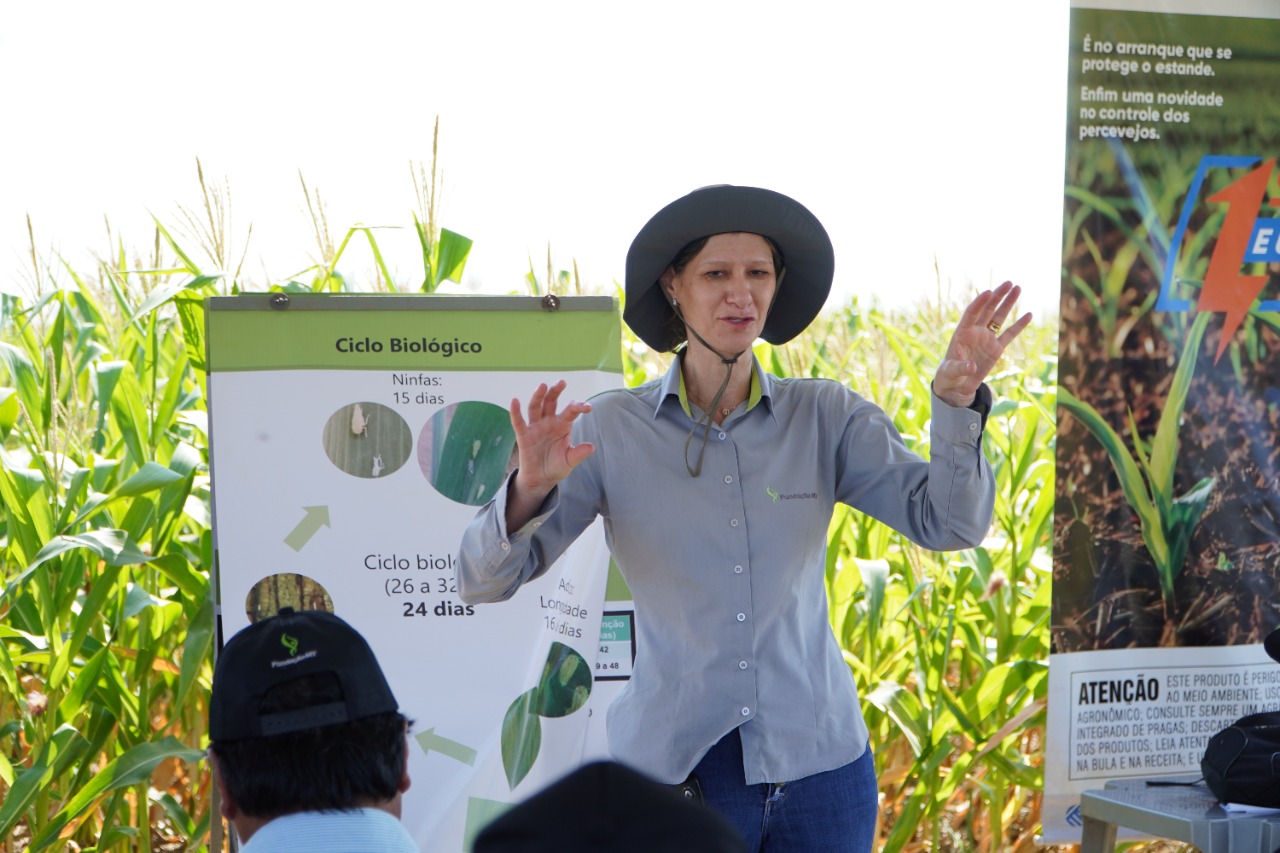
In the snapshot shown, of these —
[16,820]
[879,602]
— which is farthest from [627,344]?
[16,820]

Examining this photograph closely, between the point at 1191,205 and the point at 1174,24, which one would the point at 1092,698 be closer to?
the point at 1191,205

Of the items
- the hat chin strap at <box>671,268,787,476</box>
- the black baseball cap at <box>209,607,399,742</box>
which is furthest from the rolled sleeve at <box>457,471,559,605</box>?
the black baseball cap at <box>209,607,399,742</box>

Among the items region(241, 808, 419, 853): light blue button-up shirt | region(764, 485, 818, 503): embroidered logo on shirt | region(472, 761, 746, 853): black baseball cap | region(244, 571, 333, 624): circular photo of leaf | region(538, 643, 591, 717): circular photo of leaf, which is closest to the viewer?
region(472, 761, 746, 853): black baseball cap

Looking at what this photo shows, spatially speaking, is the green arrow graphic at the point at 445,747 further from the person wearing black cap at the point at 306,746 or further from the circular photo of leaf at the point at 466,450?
the person wearing black cap at the point at 306,746

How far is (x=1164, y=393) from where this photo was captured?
8.78ft

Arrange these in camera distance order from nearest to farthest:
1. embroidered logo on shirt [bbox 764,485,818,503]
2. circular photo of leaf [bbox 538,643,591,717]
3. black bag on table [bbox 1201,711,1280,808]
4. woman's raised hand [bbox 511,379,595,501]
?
woman's raised hand [bbox 511,379,595,501] < embroidered logo on shirt [bbox 764,485,818,503] < black bag on table [bbox 1201,711,1280,808] < circular photo of leaf [bbox 538,643,591,717]

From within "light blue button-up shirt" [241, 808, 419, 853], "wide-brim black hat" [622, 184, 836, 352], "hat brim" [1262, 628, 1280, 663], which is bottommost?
"hat brim" [1262, 628, 1280, 663]

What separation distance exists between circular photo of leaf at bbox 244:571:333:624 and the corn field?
22 centimetres

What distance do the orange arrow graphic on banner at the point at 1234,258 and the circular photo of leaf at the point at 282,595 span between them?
202 centimetres

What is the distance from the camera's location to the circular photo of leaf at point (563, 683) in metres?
2.51

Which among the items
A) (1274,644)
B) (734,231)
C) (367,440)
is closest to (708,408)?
(734,231)

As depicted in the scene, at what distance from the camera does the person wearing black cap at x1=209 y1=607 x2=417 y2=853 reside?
112 cm

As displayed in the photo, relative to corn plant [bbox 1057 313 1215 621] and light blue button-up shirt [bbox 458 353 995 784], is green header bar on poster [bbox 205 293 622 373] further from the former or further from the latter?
corn plant [bbox 1057 313 1215 621]

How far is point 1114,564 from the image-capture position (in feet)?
8.83
